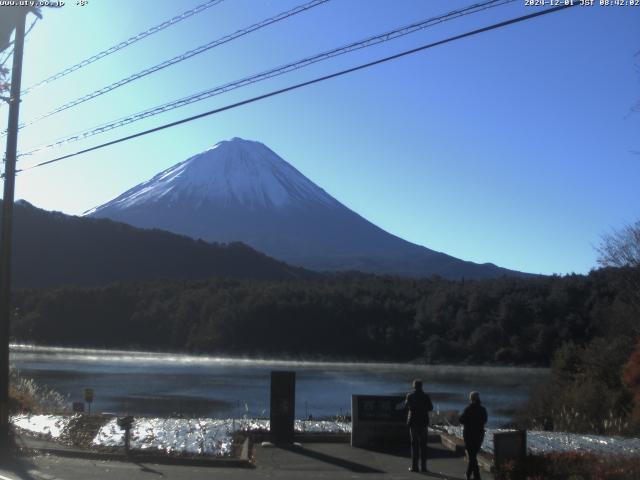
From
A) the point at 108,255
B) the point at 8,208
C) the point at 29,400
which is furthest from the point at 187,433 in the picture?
the point at 108,255

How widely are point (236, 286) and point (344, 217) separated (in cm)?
8670

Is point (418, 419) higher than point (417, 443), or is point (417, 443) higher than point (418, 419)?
point (418, 419)

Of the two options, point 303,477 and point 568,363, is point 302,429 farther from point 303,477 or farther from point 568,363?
point 568,363

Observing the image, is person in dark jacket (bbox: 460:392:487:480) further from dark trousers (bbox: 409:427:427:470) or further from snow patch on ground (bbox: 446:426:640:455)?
snow patch on ground (bbox: 446:426:640:455)

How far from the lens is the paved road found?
12555 mm

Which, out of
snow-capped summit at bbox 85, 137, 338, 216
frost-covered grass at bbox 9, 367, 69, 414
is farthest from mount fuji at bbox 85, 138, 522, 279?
frost-covered grass at bbox 9, 367, 69, 414

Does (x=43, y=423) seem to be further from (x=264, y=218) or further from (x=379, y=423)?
(x=264, y=218)

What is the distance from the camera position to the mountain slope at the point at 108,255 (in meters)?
93.1

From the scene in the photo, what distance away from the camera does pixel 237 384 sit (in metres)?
39.2

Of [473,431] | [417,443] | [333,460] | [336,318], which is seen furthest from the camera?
[336,318]

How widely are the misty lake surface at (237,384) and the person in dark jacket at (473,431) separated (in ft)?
45.7

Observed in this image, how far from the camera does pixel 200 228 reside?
13788 centimetres

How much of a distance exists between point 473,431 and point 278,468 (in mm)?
3192

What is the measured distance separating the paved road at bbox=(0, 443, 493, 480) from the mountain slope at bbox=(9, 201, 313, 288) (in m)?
79.8
